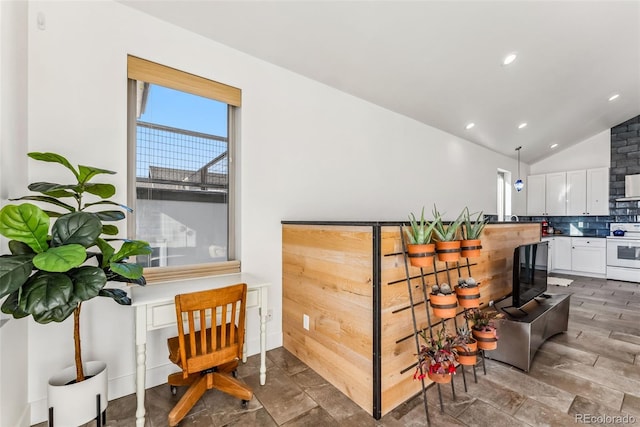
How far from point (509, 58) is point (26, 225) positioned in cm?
428

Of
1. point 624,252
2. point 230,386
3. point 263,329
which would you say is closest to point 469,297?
point 263,329

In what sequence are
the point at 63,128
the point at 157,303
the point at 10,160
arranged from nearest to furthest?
the point at 10,160
the point at 157,303
the point at 63,128

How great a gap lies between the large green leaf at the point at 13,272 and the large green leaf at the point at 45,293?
0.06 metres

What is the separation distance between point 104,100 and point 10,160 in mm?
707

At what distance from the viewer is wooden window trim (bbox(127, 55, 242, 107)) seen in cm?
214

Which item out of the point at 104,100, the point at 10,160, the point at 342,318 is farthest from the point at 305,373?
the point at 104,100

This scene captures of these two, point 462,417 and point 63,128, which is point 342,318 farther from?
point 63,128

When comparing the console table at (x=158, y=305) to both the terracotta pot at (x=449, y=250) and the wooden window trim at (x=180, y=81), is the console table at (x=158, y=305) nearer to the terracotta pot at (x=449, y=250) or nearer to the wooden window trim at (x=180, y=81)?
the terracotta pot at (x=449, y=250)

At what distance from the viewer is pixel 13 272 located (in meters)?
1.17

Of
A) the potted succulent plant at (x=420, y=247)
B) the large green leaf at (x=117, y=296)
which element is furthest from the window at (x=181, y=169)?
the potted succulent plant at (x=420, y=247)

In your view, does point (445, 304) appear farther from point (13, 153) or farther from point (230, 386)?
point (13, 153)

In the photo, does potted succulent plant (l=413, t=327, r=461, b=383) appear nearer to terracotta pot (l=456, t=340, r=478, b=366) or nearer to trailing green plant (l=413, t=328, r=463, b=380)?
trailing green plant (l=413, t=328, r=463, b=380)

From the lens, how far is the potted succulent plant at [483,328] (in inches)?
86.5

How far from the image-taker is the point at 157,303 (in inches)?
68.4
